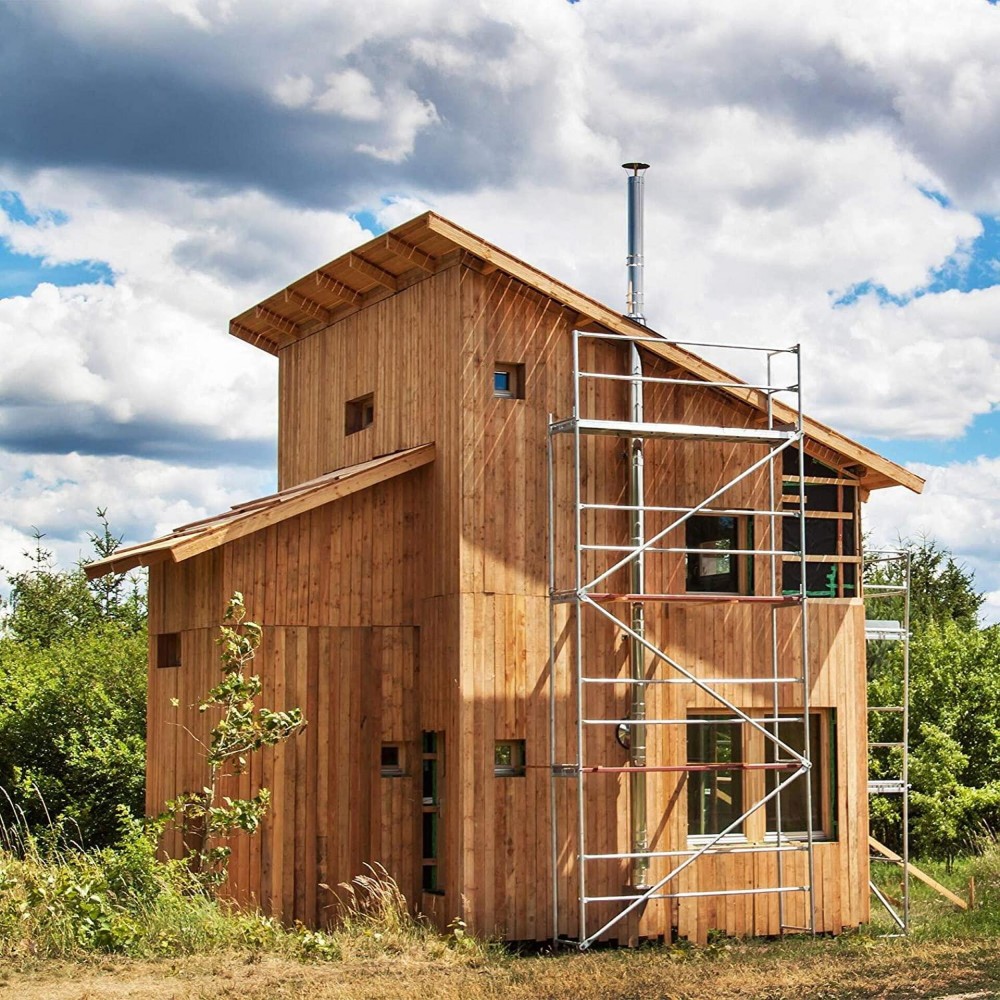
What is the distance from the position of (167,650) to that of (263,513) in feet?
11.0

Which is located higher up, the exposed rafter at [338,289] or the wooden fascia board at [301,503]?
the exposed rafter at [338,289]

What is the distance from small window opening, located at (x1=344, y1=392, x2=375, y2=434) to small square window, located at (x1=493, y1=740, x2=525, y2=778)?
186 inches

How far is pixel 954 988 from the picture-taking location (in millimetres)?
13695

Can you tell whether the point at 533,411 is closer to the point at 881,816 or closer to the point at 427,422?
the point at 427,422

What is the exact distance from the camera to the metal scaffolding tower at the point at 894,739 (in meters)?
19.2

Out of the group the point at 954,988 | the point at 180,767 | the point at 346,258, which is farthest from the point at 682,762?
the point at 346,258

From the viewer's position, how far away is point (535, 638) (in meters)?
17.0

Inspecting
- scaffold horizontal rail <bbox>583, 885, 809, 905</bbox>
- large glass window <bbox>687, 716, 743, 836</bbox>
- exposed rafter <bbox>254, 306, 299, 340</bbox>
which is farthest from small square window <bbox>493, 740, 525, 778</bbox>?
exposed rafter <bbox>254, 306, 299, 340</bbox>

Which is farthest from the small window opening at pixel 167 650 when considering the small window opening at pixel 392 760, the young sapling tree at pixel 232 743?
the small window opening at pixel 392 760

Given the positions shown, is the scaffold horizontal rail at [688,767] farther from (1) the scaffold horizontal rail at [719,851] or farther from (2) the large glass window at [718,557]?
(2) the large glass window at [718,557]

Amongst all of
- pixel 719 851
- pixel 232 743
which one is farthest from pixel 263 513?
pixel 719 851

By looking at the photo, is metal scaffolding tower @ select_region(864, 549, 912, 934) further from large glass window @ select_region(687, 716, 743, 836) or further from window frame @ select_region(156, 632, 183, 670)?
window frame @ select_region(156, 632, 183, 670)

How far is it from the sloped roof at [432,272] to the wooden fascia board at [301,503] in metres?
2.21

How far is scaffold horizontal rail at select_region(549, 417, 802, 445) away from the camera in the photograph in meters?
16.9
